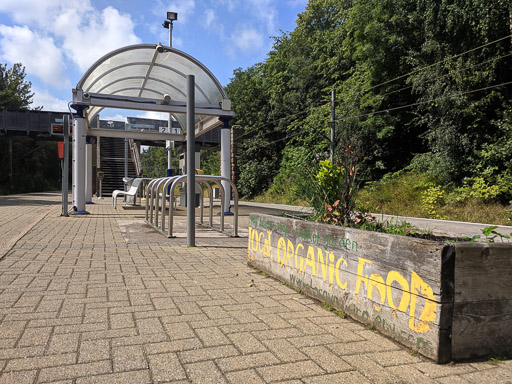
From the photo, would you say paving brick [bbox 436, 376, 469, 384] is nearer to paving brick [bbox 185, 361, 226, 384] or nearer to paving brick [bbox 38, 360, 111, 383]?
paving brick [bbox 185, 361, 226, 384]

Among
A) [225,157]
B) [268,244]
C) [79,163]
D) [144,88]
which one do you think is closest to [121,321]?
[268,244]

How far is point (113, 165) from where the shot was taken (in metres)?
37.2

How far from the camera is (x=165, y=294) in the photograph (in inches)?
163

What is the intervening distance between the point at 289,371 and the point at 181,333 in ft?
3.15

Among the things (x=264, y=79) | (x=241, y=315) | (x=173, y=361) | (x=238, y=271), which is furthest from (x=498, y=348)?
(x=264, y=79)

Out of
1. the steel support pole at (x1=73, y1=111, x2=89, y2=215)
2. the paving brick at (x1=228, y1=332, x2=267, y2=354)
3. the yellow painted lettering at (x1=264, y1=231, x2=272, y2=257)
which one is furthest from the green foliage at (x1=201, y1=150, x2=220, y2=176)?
the paving brick at (x1=228, y1=332, x2=267, y2=354)

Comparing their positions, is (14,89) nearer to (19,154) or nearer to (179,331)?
(19,154)

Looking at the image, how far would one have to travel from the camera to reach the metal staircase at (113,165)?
3500 cm

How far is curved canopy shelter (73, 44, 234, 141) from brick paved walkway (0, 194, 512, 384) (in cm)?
903

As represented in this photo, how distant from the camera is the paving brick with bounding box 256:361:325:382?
2.37 metres

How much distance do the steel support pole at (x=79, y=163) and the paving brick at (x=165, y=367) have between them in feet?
39.2

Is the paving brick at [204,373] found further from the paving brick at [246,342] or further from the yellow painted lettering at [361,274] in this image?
the yellow painted lettering at [361,274]

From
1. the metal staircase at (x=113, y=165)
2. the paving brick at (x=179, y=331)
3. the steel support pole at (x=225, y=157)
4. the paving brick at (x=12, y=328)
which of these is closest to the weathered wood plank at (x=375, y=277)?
the paving brick at (x=179, y=331)

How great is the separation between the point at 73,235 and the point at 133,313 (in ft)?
18.1
